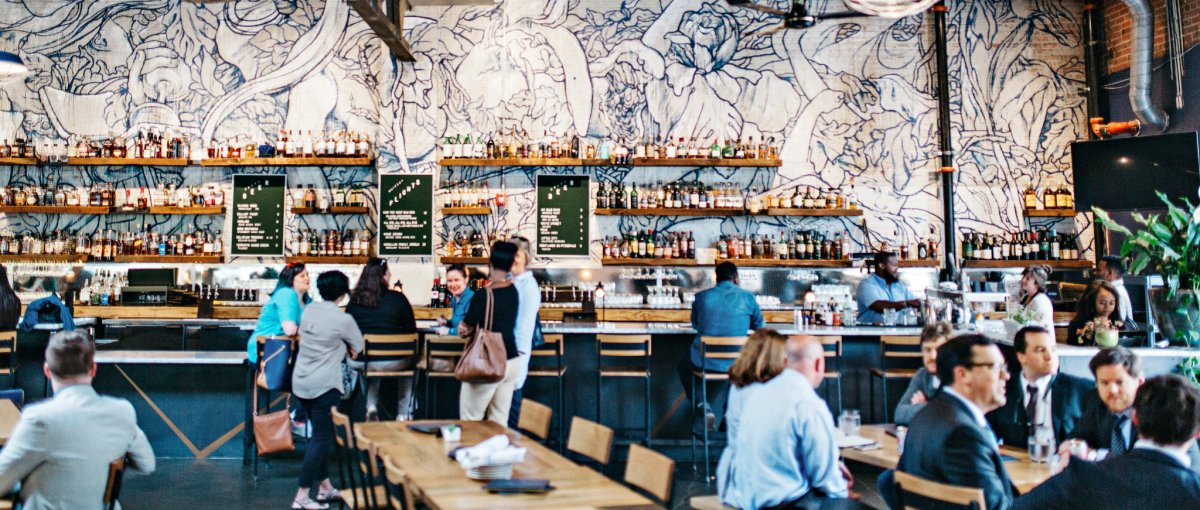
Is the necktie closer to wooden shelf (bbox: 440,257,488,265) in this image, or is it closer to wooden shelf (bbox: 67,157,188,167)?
wooden shelf (bbox: 440,257,488,265)

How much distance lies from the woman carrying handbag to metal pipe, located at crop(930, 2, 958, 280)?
5.86 m

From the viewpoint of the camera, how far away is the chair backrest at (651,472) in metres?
2.57

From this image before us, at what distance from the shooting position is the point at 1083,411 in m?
3.48

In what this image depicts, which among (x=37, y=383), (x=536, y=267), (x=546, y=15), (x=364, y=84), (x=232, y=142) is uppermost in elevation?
(x=546, y=15)

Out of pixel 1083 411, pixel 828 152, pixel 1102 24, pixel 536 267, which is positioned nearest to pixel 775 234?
pixel 828 152

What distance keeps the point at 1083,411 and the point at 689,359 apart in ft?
9.51

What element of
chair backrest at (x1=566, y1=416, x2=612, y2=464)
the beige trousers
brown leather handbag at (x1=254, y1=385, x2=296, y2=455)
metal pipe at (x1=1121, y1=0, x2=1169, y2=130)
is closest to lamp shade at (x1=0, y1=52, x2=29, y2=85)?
brown leather handbag at (x1=254, y1=385, x2=296, y2=455)

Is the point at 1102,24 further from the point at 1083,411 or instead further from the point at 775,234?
the point at 1083,411

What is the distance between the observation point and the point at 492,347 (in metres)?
4.76

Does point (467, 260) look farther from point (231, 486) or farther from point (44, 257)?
point (44, 257)

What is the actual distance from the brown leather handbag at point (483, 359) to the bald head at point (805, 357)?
208cm

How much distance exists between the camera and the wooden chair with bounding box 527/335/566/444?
5.91 meters

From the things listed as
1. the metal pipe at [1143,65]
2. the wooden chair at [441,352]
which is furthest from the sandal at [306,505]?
the metal pipe at [1143,65]

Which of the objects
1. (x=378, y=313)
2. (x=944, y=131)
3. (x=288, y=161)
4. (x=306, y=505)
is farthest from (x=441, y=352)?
(x=944, y=131)
